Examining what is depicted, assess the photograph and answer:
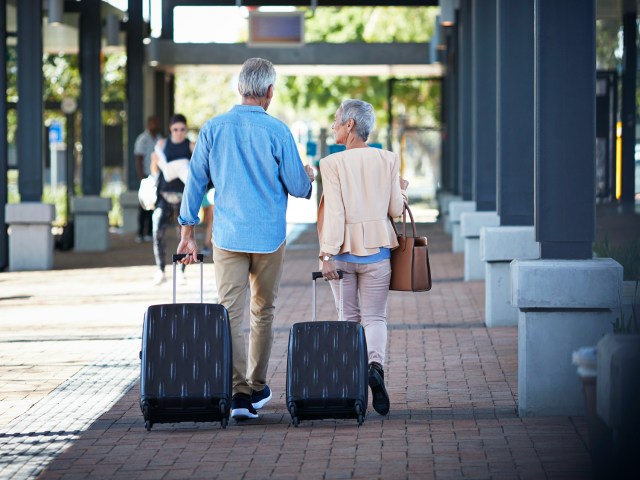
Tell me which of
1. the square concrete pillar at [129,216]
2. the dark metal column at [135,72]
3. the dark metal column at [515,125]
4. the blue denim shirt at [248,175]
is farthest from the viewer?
the square concrete pillar at [129,216]

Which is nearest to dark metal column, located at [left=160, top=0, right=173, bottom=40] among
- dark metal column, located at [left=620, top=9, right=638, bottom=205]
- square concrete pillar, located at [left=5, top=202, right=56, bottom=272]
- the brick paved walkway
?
square concrete pillar, located at [left=5, top=202, right=56, bottom=272]

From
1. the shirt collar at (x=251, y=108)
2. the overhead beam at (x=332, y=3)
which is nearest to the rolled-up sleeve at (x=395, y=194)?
the shirt collar at (x=251, y=108)

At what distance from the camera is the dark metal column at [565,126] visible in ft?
24.5

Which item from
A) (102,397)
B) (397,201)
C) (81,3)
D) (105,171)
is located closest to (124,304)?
(102,397)

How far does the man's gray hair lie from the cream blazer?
1.66 ft

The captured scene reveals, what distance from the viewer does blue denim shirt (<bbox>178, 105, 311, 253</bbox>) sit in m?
7.17

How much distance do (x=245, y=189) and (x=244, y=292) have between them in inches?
22.3

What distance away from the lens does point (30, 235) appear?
58.9ft

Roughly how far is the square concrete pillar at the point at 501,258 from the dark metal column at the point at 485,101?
3829mm

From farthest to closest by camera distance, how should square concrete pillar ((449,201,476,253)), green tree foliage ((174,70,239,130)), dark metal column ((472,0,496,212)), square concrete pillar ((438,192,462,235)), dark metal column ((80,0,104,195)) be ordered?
green tree foliage ((174,70,239,130))
square concrete pillar ((438,192,462,235))
dark metal column ((80,0,104,195))
square concrete pillar ((449,201,476,253))
dark metal column ((472,0,496,212))

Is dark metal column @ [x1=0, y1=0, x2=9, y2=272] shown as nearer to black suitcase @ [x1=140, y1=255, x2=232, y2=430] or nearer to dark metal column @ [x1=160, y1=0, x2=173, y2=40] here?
black suitcase @ [x1=140, y1=255, x2=232, y2=430]

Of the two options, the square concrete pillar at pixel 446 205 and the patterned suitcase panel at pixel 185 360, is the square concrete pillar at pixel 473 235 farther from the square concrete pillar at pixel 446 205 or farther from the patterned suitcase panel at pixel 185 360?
the patterned suitcase panel at pixel 185 360

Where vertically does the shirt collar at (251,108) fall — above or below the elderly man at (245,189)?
above

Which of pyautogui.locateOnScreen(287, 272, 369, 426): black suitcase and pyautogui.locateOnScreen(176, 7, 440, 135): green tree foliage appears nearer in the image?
pyautogui.locateOnScreen(287, 272, 369, 426): black suitcase
